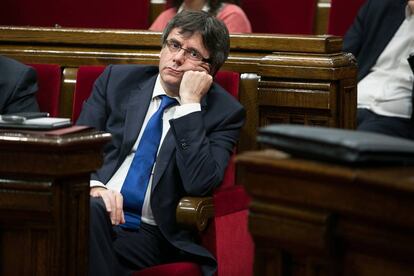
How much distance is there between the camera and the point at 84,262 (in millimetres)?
1313

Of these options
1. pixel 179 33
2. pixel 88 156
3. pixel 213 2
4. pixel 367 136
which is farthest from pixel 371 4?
pixel 367 136

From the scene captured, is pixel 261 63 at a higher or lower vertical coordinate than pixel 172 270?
→ higher

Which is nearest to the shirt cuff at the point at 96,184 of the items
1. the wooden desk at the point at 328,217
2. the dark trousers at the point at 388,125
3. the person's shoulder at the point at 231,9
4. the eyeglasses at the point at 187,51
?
the eyeglasses at the point at 187,51

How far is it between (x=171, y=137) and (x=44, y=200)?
429 millimetres

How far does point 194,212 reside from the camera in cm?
152

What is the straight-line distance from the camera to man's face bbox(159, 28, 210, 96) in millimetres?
1682

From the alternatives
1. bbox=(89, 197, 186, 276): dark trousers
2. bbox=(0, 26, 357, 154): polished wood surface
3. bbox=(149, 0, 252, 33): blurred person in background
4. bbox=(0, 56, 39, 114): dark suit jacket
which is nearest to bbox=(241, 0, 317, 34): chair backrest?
bbox=(149, 0, 252, 33): blurred person in background

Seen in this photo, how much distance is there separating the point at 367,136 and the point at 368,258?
0.13 metres

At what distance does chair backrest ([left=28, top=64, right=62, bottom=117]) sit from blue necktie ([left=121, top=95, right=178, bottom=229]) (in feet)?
0.81

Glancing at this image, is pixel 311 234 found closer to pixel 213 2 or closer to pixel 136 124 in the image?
pixel 136 124

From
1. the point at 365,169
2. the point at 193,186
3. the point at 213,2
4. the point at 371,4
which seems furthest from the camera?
the point at 213,2

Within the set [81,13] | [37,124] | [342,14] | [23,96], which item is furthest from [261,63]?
[81,13]

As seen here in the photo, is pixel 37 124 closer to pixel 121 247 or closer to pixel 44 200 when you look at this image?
pixel 44 200

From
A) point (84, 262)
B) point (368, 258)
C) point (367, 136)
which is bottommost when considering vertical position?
point (84, 262)
